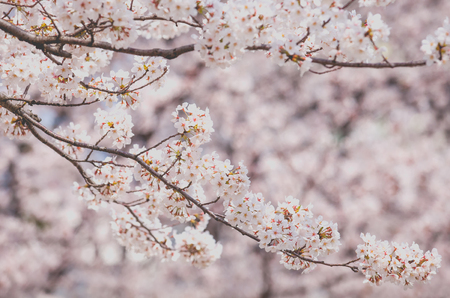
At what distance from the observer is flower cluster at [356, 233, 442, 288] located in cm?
289

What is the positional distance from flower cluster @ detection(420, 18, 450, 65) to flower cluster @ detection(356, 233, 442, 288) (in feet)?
4.94

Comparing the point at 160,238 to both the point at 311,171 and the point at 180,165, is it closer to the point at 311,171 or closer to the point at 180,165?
the point at 180,165

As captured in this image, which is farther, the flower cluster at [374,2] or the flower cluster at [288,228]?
the flower cluster at [288,228]

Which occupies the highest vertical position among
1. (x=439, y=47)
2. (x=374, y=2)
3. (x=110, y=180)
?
(x=374, y=2)

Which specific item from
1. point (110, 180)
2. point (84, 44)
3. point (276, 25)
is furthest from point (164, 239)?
point (276, 25)

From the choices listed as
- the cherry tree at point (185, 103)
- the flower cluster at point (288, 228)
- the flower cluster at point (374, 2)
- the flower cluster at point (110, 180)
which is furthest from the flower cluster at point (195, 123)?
the flower cluster at point (374, 2)

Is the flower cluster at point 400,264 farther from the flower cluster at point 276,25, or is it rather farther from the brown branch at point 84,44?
the brown branch at point 84,44

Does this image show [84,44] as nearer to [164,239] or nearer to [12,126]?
[12,126]

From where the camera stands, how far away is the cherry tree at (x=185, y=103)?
229 centimetres

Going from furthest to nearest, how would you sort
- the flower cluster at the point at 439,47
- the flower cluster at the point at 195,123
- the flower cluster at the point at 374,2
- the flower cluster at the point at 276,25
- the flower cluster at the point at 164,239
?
the flower cluster at the point at 164,239, the flower cluster at the point at 195,123, the flower cluster at the point at 374,2, the flower cluster at the point at 276,25, the flower cluster at the point at 439,47

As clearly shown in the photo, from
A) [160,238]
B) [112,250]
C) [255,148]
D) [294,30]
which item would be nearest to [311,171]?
[255,148]

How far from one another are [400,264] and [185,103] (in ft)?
7.10

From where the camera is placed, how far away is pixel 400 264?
289 centimetres

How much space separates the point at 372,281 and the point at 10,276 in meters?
8.74
